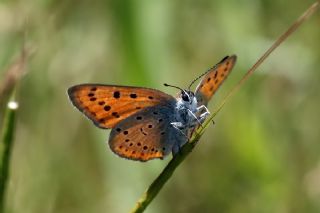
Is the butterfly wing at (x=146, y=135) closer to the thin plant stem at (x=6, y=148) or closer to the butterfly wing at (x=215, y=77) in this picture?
the butterfly wing at (x=215, y=77)

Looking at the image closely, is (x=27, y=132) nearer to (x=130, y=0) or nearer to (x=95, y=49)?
(x=95, y=49)

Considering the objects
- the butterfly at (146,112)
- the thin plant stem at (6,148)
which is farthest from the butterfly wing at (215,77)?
the thin plant stem at (6,148)

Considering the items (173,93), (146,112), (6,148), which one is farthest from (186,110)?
(6,148)

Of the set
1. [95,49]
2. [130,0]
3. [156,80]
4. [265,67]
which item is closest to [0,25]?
[95,49]

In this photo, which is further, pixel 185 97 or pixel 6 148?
pixel 185 97

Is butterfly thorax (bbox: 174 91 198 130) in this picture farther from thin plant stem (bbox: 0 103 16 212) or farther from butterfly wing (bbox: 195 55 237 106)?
thin plant stem (bbox: 0 103 16 212)

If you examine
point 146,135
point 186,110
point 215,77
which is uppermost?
point 215,77

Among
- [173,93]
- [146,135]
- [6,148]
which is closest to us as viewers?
[6,148]

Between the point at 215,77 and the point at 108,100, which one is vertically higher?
the point at 215,77

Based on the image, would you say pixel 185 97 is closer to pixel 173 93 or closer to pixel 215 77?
pixel 215 77
